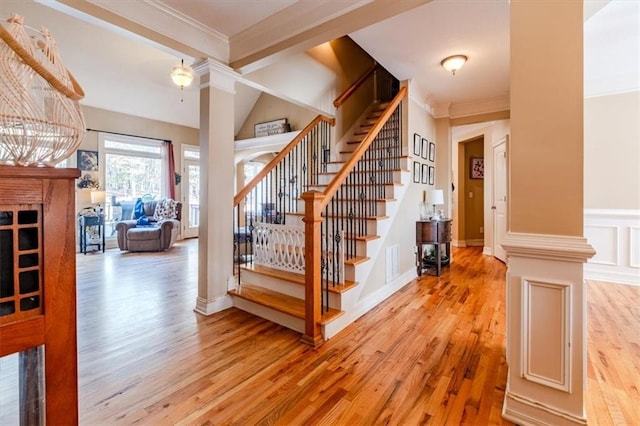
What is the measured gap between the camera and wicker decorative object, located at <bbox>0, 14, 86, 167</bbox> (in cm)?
76

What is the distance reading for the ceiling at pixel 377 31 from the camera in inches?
92.8

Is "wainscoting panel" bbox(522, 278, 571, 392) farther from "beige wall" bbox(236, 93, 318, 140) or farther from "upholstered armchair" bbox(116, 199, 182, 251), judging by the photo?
"upholstered armchair" bbox(116, 199, 182, 251)

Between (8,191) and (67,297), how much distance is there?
1.04 ft

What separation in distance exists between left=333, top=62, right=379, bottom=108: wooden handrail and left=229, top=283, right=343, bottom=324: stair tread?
9.72 feet

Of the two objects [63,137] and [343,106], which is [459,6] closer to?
[343,106]

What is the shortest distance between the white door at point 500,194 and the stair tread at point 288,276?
11.9 feet

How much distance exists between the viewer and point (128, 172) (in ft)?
23.1

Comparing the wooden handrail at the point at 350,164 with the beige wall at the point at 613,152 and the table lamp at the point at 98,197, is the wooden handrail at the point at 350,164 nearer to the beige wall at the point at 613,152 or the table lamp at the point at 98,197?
the beige wall at the point at 613,152

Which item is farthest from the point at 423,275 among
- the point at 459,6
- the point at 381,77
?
the point at 381,77

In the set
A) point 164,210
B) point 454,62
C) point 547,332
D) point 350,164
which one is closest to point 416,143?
point 454,62

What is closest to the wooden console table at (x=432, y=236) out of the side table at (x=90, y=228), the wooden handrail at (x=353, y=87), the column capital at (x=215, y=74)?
the wooden handrail at (x=353, y=87)

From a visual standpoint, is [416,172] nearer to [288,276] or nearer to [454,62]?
[454,62]

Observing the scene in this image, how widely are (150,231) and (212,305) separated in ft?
12.9

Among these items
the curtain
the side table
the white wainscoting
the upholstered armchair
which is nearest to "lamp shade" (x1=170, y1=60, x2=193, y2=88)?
the upholstered armchair
